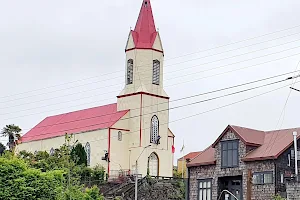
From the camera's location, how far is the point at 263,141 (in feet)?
191

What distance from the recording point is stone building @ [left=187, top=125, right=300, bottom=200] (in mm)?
54906

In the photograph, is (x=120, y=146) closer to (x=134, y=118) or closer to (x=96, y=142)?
(x=96, y=142)

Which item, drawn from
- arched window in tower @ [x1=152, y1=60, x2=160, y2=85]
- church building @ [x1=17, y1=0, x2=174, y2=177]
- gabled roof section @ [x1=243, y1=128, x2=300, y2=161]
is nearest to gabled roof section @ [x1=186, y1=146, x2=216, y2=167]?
gabled roof section @ [x1=243, y1=128, x2=300, y2=161]

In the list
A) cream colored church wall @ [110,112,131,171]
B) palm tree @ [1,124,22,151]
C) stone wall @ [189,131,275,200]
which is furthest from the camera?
palm tree @ [1,124,22,151]

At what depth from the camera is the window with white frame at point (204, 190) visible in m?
60.1

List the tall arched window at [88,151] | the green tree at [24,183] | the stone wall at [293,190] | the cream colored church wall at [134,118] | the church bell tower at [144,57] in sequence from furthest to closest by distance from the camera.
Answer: the tall arched window at [88,151]
the church bell tower at [144,57]
the cream colored church wall at [134,118]
the green tree at [24,183]
the stone wall at [293,190]

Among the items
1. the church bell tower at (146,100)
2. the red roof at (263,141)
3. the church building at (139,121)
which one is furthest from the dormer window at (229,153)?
the church bell tower at (146,100)

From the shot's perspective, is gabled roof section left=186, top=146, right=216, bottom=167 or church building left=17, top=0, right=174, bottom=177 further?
church building left=17, top=0, right=174, bottom=177

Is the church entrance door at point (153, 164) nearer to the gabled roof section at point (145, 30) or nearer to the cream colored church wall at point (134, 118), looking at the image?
the cream colored church wall at point (134, 118)

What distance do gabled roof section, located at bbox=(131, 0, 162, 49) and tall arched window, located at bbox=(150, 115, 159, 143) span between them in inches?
315

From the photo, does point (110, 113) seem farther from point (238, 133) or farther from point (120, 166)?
point (238, 133)

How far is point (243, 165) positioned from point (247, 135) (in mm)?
A: 2497

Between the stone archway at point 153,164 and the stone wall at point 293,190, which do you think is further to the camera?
the stone archway at point 153,164

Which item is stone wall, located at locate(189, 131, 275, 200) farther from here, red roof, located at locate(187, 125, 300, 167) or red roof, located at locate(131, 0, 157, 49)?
red roof, located at locate(131, 0, 157, 49)
